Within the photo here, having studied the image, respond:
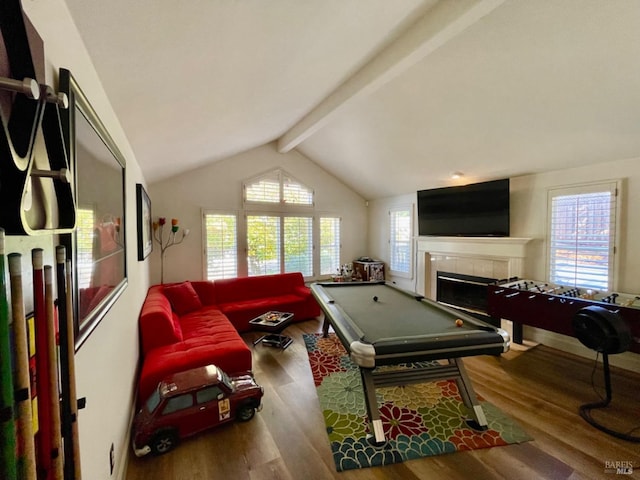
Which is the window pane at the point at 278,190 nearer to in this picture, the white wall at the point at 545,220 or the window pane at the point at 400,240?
the window pane at the point at 400,240

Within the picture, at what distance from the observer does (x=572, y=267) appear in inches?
131

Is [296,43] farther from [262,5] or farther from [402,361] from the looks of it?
[402,361]

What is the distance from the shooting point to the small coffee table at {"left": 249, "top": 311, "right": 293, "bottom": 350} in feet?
11.1

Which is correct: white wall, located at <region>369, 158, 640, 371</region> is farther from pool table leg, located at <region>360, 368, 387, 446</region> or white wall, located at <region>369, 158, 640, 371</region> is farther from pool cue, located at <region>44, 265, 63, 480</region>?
pool cue, located at <region>44, 265, 63, 480</region>

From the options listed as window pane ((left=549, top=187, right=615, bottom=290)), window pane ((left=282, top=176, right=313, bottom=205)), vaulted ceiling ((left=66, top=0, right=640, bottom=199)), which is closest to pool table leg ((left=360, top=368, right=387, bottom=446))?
vaulted ceiling ((left=66, top=0, right=640, bottom=199))

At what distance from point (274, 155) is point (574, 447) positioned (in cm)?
542

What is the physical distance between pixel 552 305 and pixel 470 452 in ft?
6.11

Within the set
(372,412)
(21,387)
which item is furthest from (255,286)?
(21,387)

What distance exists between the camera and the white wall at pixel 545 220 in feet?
9.53

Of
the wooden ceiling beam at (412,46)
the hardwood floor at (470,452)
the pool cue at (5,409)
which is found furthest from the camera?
the wooden ceiling beam at (412,46)

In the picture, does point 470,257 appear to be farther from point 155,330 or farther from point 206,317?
point 155,330

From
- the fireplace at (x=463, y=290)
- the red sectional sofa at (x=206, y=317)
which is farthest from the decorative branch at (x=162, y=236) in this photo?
the fireplace at (x=463, y=290)

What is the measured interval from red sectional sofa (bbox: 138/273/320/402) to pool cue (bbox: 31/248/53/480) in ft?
→ 6.09

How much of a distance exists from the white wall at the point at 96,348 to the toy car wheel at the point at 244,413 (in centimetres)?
74
